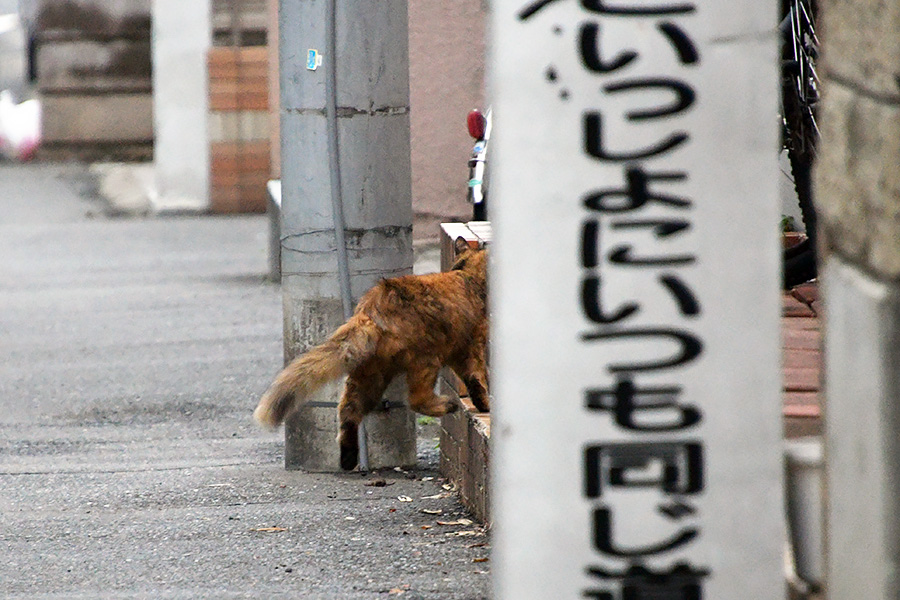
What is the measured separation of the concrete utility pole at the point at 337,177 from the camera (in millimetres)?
6254

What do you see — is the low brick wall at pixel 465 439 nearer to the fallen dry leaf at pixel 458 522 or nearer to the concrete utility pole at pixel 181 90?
the fallen dry leaf at pixel 458 522

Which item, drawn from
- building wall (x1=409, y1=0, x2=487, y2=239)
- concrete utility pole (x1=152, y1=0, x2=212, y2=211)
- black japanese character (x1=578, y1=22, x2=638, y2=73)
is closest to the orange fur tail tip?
black japanese character (x1=578, y1=22, x2=638, y2=73)

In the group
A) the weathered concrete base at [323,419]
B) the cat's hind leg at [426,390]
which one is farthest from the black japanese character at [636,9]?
the weathered concrete base at [323,419]

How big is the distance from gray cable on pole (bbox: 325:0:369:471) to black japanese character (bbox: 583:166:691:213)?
12.3 feet

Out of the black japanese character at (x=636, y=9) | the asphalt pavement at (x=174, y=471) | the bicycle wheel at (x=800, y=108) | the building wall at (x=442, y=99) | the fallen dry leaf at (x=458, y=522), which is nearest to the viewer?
the black japanese character at (x=636, y=9)

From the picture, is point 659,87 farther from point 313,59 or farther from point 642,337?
point 313,59

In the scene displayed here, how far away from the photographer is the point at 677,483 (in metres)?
2.64

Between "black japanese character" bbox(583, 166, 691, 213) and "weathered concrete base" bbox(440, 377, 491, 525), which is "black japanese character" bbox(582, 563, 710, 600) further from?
"weathered concrete base" bbox(440, 377, 491, 525)

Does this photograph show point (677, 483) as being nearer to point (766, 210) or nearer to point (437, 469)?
point (766, 210)

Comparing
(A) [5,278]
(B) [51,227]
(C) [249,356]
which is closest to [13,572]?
(C) [249,356]

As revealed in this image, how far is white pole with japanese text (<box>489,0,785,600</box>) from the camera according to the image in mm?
2584

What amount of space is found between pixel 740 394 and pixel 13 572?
3.12m

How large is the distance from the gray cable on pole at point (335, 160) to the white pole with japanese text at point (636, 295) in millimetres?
3631

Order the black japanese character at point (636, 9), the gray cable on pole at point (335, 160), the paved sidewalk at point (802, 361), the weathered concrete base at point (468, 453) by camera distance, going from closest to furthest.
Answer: the black japanese character at point (636, 9)
the paved sidewalk at point (802, 361)
the weathered concrete base at point (468, 453)
the gray cable on pole at point (335, 160)
